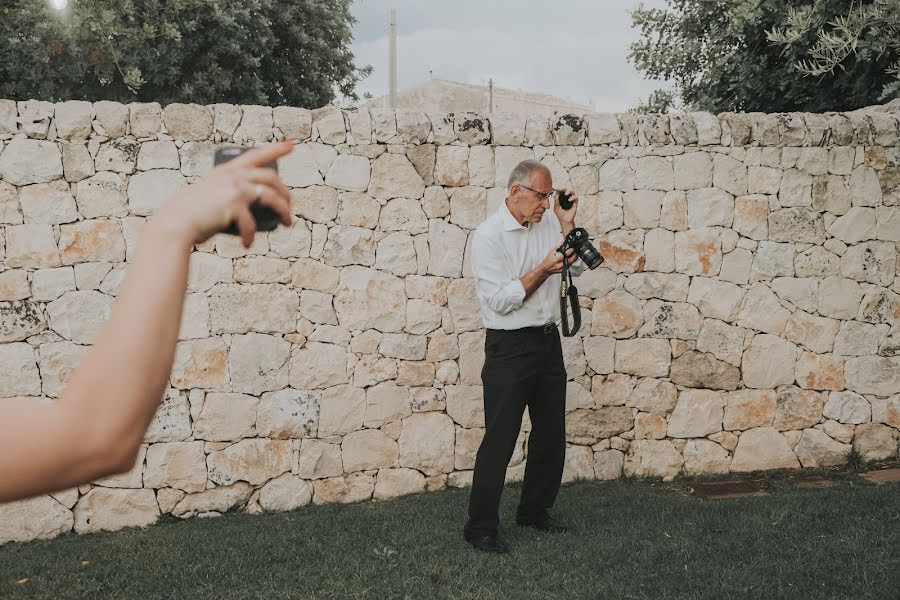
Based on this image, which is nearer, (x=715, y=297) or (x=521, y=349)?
(x=521, y=349)

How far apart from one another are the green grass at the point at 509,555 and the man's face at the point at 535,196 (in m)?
1.87

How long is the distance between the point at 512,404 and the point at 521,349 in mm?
307

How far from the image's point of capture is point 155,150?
4699 mm

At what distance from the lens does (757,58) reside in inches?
295

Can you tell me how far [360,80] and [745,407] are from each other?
11.4 metres

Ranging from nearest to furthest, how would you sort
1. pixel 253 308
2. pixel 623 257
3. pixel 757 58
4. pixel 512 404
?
pixel 512 404
pixel 253 308
pixel 623 257
pixel 757 58

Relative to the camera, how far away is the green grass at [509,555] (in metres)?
3.59

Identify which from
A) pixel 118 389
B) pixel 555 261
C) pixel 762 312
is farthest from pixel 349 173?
pixel 118 389

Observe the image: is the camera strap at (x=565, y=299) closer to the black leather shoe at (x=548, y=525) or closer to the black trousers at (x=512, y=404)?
the black trousers at (x=512, y=404)

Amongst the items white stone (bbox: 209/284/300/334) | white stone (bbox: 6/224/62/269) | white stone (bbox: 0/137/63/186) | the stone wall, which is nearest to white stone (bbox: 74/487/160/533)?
the stone wall

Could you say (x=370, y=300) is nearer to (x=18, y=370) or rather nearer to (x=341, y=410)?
(x=341, y=410)

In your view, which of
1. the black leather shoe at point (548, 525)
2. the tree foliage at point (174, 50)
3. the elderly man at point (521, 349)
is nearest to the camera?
the elderly man at point (521, 349)

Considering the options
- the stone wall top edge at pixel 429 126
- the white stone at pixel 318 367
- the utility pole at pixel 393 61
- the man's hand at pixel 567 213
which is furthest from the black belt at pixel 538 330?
the utility pole at pixel 393 61

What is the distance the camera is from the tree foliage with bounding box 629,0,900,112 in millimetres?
6332
